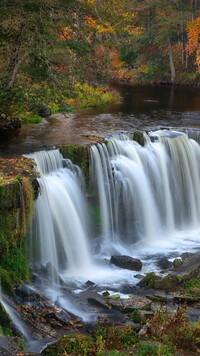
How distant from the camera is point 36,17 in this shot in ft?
48.0

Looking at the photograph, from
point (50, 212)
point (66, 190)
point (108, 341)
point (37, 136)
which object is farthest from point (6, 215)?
point (37, 136)

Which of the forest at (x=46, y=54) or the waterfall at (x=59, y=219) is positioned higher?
the forest at (x=46, y=54)

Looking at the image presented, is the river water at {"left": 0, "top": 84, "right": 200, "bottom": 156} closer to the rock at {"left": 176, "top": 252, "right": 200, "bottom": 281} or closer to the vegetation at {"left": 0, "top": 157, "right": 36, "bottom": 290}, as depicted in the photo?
the vegetation at {"left": 0, "top": 157, "right": 36, "bottom": 290}

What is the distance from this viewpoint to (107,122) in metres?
21.7

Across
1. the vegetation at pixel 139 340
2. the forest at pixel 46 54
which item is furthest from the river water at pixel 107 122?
the vegetation at pixel 139 340

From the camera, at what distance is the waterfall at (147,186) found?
15.8 m

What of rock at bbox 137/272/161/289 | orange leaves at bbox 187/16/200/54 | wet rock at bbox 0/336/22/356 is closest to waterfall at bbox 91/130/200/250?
rock at bbox 137/272/161/289

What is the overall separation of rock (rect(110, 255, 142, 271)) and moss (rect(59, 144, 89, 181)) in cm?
296

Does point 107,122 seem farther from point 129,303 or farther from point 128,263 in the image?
point 129,303

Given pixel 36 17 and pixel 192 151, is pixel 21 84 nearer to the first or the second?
pixel 36 17

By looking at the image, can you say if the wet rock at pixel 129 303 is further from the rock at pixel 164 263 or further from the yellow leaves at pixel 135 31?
the yellow leaves at pixel 135 31

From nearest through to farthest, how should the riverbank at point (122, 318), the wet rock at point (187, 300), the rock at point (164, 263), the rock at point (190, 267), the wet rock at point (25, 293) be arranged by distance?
1. the riverbank at point (122, 318)
2. the wet rock at point (25, 293)
3. the wet rock at point (187, 300)
4. the rock at point (190, 267)
5. the rock at point (164, 263)

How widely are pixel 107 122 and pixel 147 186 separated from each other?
18.5 feet

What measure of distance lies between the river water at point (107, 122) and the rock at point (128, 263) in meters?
4.58
